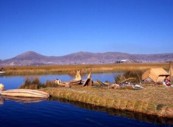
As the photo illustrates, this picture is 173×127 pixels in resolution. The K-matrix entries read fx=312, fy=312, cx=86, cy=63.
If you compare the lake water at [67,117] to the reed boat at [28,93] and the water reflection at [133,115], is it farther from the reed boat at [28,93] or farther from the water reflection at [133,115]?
the reed boat at [28,93]

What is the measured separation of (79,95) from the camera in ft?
81.7

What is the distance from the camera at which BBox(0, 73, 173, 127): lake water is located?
1731 cm

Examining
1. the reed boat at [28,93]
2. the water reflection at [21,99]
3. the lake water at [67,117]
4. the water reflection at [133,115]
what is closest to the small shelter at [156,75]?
the lake water at [67,117]

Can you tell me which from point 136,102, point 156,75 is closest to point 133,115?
point 136,102

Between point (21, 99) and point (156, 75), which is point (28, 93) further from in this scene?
point (156, 75)

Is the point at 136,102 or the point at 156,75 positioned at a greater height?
the point at 156,75

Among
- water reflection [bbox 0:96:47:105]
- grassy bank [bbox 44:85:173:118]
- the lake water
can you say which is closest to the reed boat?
water reflection [bbox 0:96:47:105]

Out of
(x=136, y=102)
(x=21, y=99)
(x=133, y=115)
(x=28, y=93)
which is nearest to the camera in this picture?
(x=133, y=115)

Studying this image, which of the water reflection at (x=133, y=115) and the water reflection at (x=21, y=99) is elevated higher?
the water reflection at (x=21, y=99)

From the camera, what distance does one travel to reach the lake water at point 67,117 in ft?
56.8

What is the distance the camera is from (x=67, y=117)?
19.7 metres

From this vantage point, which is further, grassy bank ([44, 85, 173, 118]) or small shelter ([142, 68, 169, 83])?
small shelter ([142, 68, 169, 83])

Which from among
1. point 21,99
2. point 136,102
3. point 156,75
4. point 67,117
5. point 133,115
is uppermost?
point 156,75

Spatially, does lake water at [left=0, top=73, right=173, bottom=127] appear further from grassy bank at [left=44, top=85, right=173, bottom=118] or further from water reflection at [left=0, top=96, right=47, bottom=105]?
water reflection at [left=0, top=96, right=47, bottom=105]
